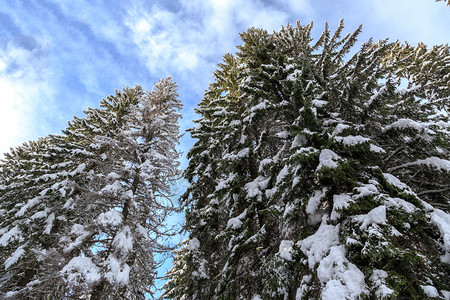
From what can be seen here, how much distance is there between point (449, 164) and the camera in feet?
14.8

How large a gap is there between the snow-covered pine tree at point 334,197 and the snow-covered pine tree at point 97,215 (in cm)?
218

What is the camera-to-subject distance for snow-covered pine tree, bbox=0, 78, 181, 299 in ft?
23.9

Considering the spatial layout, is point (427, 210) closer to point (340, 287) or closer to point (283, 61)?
point (340, 287)

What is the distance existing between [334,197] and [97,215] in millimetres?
10417

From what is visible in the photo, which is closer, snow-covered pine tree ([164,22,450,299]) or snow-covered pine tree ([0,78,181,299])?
snow-covered pine tree ([164,22,450,299])

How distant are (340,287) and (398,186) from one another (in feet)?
8.09

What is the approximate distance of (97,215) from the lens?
10.5 metres

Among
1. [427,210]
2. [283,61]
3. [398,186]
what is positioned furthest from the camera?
[283,61]

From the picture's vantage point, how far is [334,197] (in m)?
4.51

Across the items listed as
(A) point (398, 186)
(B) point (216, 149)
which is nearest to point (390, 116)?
(A) point (398, 186)

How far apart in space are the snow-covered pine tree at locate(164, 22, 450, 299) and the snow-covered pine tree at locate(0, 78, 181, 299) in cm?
218

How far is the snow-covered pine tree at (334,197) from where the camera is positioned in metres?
3.55

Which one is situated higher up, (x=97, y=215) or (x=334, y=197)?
(x=97, y=215)

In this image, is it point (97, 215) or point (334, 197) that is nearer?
point (334, 197)
